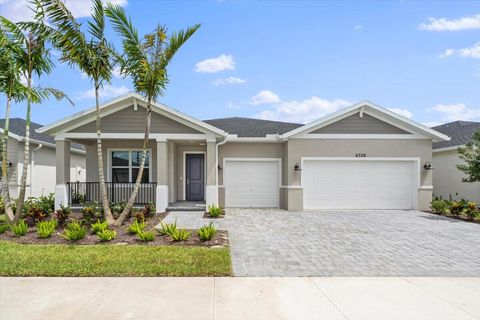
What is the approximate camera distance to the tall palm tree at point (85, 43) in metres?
8.62

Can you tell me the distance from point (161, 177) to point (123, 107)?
3.16 metres

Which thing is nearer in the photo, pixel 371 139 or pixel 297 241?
pixel 297 241

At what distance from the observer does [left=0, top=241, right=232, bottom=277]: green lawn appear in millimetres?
5508

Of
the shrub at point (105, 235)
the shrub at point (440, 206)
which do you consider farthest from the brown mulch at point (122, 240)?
the shrub at point (440, 206)

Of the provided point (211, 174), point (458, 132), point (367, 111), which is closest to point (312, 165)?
point (367, 111)

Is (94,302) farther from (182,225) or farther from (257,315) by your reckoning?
(182,225)

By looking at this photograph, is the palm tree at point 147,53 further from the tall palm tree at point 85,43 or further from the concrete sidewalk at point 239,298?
the concrete sidewalk at point 239,298

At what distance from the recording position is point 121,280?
5184 mm

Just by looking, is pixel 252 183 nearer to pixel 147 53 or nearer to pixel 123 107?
pixel 123 107

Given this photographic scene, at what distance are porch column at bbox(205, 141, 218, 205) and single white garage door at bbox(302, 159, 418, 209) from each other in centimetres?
434

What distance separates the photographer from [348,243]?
7.98 m

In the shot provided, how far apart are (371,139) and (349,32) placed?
16.4 ft

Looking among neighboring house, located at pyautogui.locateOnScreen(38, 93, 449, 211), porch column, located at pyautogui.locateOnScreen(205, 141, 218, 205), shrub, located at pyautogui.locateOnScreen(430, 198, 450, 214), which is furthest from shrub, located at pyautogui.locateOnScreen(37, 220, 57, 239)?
shrub, located at pyautogui.locateOnScreen(430, 198, 450, 214)

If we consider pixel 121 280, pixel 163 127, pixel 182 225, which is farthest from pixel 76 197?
pixel 121 280
